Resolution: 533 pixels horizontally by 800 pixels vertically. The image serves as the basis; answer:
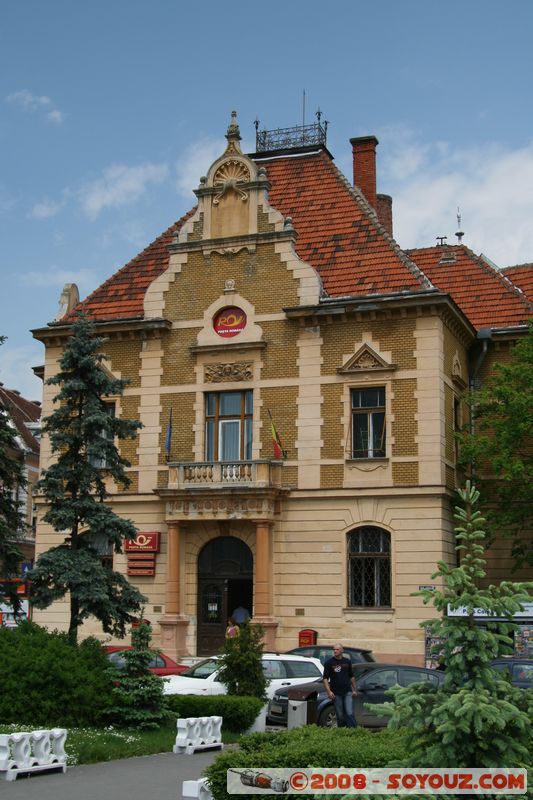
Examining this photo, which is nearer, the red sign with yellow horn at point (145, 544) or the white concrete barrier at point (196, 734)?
the white concrete barrier at point (196, 734)

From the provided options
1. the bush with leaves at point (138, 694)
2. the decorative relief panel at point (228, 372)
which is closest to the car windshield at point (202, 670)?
the bush with leaves at point (138, 694)

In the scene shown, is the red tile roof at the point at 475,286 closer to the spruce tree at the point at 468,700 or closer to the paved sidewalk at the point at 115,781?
the paved sidewalk at the point at 115,781

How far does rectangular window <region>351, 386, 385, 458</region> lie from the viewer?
31.8 m

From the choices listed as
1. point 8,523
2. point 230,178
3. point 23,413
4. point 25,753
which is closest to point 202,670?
point 25,753

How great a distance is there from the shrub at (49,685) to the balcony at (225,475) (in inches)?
532

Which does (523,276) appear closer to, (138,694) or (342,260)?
(342,260)

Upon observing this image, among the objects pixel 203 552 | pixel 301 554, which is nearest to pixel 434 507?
pixel 301 554

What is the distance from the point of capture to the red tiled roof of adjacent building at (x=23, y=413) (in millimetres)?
61125

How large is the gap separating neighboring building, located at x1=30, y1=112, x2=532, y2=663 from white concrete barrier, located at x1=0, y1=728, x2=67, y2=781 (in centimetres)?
1666

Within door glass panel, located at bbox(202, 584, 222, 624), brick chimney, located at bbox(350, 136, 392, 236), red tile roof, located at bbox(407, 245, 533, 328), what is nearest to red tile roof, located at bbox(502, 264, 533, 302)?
red tile roof, located at bbox(407, 245, 533, 328)

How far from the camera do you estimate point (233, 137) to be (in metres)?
34.7

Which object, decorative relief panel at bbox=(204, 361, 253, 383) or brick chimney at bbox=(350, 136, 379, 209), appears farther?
brick chimney at bbox=(350, 136, 379, 209)

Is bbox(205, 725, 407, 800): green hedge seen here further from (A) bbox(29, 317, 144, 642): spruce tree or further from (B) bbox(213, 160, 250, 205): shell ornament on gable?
(B) bbox(213, 160, 250, 205): shell ornament on gable

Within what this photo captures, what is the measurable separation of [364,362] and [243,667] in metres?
14.0
